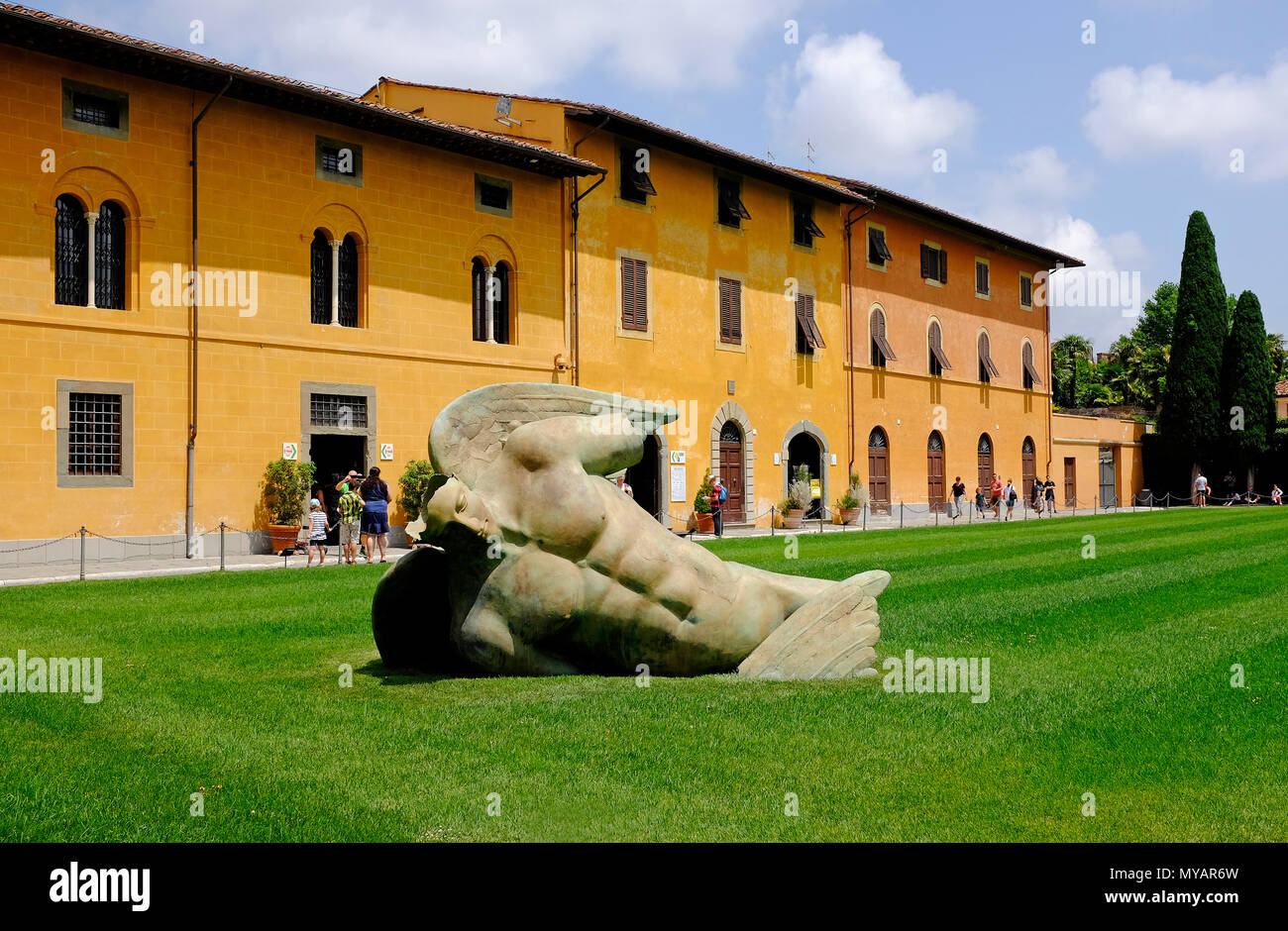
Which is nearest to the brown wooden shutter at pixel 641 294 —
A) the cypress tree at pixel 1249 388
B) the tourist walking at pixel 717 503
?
the tourist walking at pixel 717 503

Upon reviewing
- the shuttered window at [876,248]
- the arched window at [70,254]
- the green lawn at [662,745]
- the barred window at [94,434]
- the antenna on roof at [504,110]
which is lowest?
the green lawn at [662,745]

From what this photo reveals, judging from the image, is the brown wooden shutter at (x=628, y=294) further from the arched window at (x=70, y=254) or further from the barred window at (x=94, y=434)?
the arched window at (x=70, y=254)

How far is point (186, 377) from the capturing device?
22719mm

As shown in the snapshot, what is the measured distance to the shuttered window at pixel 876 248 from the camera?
39.7m

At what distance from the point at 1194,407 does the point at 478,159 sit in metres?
39.3

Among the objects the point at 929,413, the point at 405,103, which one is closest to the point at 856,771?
the point at 405,103

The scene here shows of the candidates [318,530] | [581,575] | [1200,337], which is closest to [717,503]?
[318,530]

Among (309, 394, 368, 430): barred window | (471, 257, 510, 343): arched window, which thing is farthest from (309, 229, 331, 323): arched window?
(471, 257, 510, 343): arched window

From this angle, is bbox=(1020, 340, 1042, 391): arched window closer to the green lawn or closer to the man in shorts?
the man in shorts

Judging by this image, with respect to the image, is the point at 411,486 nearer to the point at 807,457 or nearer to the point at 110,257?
the point at 110,257

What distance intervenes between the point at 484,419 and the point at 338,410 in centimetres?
1822

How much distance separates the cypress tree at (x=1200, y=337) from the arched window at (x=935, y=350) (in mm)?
16426
